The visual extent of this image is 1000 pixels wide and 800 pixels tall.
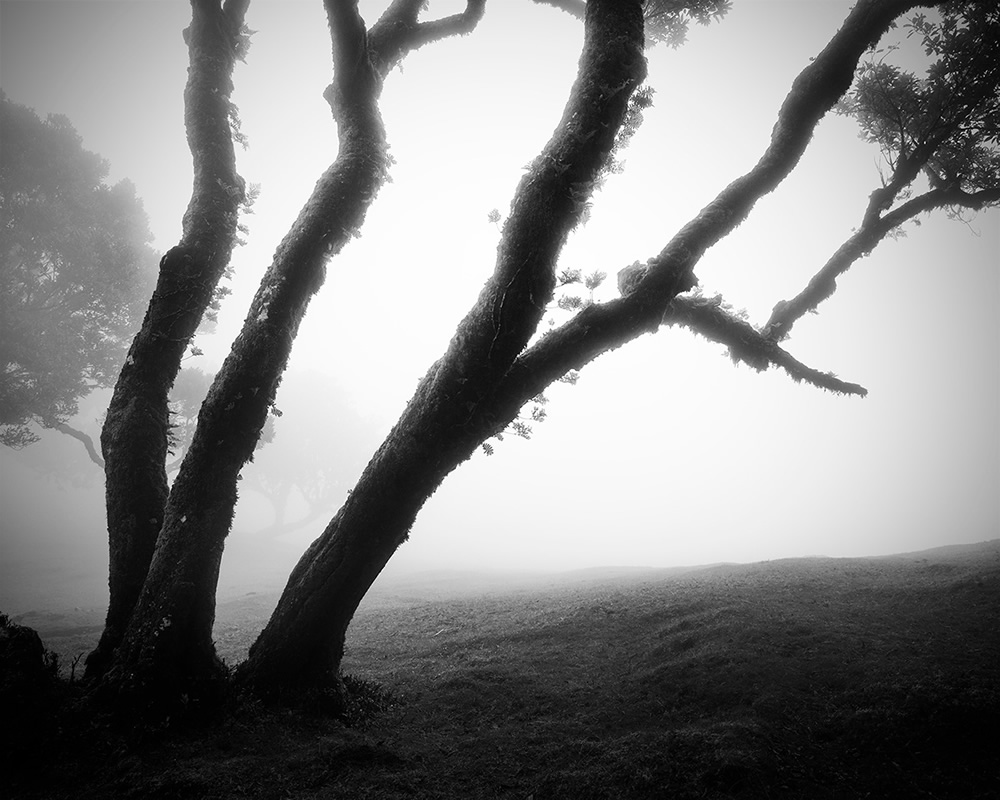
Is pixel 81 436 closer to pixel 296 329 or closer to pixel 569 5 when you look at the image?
pixel 296 329

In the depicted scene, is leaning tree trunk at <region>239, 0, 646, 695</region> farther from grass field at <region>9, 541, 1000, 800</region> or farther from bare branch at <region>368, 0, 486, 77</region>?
bare branch at <region>368, 0, 486, 77</region>

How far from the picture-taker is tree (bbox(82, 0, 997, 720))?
4742 millimetres

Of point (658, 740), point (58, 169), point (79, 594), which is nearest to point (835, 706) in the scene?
point (658, 740)

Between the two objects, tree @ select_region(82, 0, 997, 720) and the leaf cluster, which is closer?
tree @ select_region(82, 0, 997, 720)

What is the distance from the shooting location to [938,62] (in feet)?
31.5

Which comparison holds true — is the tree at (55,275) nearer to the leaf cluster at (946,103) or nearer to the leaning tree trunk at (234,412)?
the leaning tree trunk at (234,412)

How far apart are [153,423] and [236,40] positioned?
6314mm

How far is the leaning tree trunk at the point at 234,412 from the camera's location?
4.69 meters

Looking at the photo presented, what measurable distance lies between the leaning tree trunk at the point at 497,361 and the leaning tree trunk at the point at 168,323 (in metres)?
2.00

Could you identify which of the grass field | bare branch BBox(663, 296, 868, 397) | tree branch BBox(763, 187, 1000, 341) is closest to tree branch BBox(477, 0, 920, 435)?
bare branch BBox(663, 296, 868, 397)

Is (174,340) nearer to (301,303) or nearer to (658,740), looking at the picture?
(301,303)

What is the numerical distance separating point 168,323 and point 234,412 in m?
2.07

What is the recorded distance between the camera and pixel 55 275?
775 inches

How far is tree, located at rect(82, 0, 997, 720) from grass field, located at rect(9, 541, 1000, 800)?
97 centimetres
